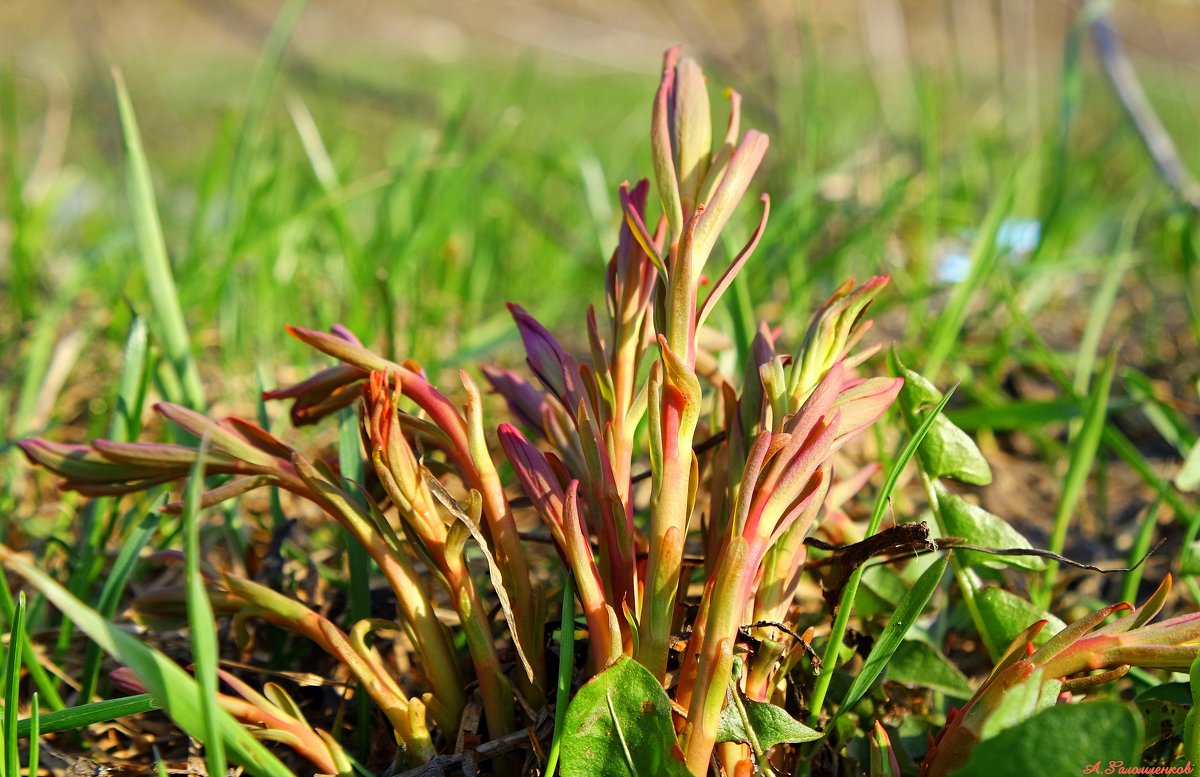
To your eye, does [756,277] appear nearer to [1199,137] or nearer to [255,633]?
[255,633]

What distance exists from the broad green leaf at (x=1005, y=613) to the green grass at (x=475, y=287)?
0.63ft

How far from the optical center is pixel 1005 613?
874mm

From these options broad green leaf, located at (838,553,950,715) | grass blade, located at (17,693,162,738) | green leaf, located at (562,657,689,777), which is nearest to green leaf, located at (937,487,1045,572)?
broad green leaf, located at (838,553,950,715)

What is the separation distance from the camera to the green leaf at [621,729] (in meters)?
0.68

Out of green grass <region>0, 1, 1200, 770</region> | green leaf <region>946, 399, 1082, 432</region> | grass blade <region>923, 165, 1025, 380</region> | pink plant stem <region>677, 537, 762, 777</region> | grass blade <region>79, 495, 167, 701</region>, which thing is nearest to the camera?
pink plant stem <region>677, 537, 762, 777</region>

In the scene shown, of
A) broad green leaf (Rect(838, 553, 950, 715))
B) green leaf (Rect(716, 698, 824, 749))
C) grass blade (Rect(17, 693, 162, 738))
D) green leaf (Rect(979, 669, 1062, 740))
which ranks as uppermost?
green leaf (Rect(979, 669, 1062, 740))

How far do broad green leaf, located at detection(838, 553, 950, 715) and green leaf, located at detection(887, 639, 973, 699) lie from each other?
115 mm

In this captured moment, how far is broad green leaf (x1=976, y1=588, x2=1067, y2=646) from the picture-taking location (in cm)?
87

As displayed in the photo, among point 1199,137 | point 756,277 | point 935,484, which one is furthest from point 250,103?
point 1199,137

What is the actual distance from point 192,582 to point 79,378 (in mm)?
1551

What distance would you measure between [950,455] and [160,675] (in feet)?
2.16

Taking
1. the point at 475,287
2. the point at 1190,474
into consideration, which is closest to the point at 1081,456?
the point at 1190,474

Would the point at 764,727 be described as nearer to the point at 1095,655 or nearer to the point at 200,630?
the point at 1095,655

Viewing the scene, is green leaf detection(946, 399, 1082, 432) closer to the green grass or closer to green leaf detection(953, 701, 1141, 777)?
the green grass
